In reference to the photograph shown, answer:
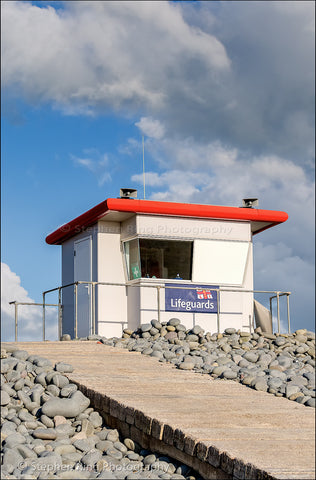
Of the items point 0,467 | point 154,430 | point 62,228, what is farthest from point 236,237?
point 0,467

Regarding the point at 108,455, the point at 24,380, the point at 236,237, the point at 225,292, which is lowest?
the point at 108,455

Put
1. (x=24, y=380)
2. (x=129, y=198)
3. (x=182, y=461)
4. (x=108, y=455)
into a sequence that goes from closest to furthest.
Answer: (x=182, y=461) < (x=108, y=455) < (x=24, y=380) < (x=129, y=198)

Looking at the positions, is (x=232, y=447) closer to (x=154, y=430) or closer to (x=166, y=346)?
(x=154, y=430)

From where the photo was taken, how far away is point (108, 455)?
25.8ft

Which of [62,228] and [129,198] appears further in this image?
[62,228]

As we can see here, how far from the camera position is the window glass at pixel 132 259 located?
1716 cm

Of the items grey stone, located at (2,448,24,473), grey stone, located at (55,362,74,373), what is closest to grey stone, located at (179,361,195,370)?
grey stone, located at (55,362,74,373)

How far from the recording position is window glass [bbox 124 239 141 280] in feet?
56.3

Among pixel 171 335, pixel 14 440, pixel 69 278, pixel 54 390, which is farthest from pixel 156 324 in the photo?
pixel 14 440

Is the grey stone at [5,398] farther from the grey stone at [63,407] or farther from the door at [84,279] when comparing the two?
the door at [84,279]

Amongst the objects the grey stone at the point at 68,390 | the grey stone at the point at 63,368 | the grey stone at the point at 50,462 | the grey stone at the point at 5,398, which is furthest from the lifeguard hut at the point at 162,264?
the grey stone at the point at 50,462

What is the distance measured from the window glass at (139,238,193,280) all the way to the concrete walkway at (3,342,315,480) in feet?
17.2

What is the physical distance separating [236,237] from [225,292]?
158 cm

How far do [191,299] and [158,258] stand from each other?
1.39 m
